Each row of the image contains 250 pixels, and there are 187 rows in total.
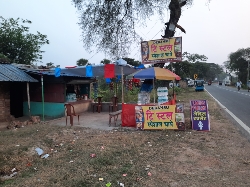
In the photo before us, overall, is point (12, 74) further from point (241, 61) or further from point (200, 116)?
point (241, 61)

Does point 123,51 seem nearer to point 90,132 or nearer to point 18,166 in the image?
point 90,132

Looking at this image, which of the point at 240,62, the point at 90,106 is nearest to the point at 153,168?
the point at 90,106

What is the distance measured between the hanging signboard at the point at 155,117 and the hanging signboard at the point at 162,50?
2.10m

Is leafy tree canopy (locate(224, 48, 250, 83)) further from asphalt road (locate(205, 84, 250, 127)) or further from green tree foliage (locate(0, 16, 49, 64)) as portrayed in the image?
green tree foliage (locate(0, 16, 49, 64))

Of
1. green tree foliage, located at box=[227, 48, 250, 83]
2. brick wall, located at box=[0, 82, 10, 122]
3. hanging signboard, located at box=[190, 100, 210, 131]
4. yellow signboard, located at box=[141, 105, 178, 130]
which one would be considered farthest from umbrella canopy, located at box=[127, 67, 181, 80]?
green tree foliage, located at box=[227, 48, 250, 83]

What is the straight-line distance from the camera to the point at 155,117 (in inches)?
311

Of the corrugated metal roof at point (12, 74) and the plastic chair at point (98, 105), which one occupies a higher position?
the corrugated metal roof at point (12, 74)

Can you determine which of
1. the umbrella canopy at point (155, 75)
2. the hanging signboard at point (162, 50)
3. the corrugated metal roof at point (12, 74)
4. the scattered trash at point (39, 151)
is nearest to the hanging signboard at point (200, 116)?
the umbrella canopy at point (155, 75)

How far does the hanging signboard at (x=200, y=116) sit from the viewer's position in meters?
7.69

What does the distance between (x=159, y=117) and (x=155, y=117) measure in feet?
0.48

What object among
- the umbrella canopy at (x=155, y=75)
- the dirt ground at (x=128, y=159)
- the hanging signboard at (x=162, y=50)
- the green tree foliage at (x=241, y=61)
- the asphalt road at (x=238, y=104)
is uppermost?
the green tree foliage at (x=241, y=61)

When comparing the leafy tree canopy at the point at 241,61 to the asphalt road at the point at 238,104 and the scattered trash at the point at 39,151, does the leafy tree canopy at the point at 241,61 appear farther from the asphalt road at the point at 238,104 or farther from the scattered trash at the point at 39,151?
the scattered trash at the point at 39,151

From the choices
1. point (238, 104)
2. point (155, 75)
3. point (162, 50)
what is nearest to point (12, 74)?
point (155, 75)

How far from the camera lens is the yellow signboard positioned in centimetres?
778
